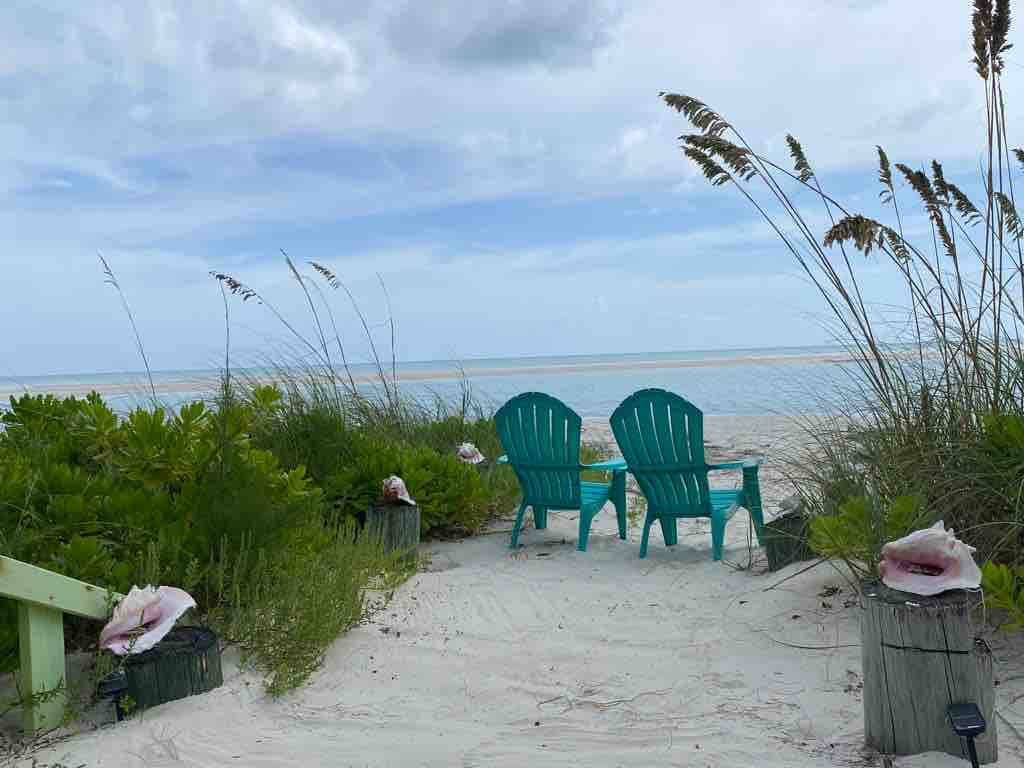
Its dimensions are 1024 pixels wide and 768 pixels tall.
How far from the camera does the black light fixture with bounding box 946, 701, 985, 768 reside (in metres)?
2.18

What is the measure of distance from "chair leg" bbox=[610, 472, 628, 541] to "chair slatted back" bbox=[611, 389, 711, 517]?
0.27m

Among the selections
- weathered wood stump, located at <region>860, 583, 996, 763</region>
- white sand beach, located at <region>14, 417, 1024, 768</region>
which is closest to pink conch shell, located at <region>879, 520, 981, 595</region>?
weathered wood stump, located at <region>860, 583, 996, 763</region>

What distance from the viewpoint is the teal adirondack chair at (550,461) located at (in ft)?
17.7

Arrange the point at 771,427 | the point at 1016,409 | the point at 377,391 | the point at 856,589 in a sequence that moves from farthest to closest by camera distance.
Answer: the point at 771,427
the point at 377,391
the point at 856,589
the point at 1016,409

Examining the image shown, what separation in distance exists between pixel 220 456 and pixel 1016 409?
3241 mm

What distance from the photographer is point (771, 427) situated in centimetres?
1210

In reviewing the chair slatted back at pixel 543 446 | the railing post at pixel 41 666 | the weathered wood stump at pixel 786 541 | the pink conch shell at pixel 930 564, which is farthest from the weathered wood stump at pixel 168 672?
the chair slatted back at pixel 543 446

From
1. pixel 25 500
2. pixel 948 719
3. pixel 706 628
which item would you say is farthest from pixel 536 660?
pixel 25 500

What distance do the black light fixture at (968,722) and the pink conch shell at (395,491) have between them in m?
3.30

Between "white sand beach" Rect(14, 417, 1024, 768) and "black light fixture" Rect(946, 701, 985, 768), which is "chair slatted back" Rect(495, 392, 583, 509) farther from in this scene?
"black light fixture" Rect(946, 701, 985, 768)

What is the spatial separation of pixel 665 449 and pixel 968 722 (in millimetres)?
3028

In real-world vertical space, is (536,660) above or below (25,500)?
below

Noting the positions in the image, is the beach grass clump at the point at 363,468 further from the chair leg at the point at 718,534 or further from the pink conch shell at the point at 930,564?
the pink conch shell at the point at 930,564

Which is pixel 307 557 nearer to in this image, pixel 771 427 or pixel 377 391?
pixel 377 391
